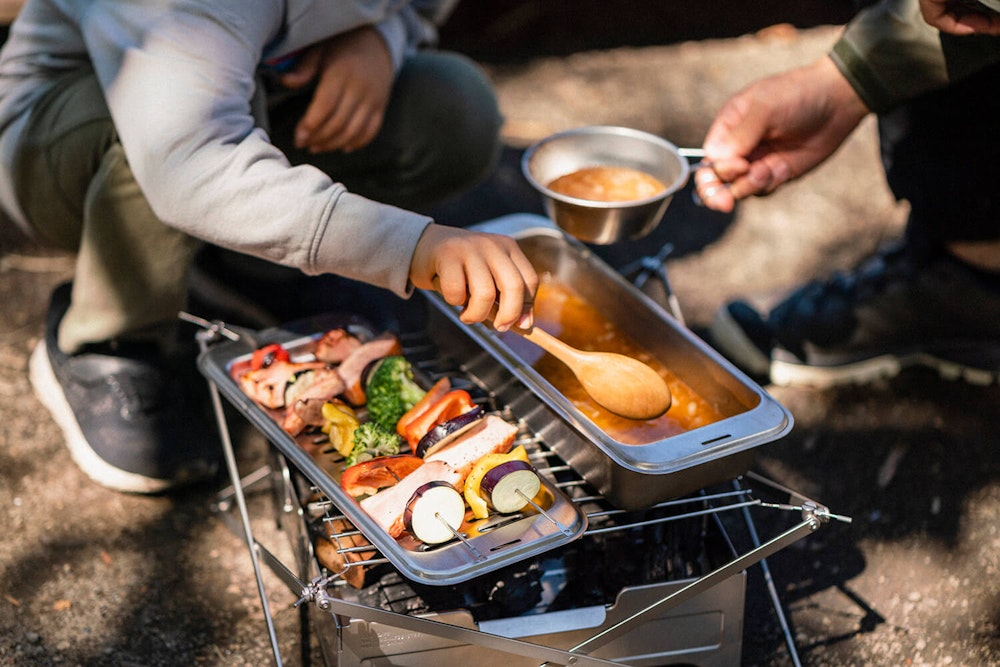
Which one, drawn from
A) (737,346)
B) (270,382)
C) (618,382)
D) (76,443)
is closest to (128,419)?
(76,443)

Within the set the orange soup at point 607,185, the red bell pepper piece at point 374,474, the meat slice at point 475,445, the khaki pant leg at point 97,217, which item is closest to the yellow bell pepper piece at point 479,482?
the meat slice at point 475,445

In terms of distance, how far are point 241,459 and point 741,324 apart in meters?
1.53

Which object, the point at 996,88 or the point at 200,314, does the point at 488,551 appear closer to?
the point at 200,314

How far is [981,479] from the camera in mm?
2514

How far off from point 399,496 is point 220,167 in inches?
28.2

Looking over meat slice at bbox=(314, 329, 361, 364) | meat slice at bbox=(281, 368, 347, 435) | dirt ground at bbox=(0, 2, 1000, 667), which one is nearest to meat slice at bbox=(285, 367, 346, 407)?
meat slice at bbox=(281, 368, 347, 435)

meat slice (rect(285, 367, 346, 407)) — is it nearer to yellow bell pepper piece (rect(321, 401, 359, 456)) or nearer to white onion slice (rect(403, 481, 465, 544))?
yellow bell pepper piece (rect(321, 401, 359, 456))

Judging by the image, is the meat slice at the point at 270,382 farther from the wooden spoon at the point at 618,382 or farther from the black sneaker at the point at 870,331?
the black sneaker at the point at 870,331

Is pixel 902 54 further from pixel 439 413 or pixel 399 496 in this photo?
pixel 399 496

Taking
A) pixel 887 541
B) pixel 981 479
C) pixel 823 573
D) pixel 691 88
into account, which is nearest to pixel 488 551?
pixel 823 573

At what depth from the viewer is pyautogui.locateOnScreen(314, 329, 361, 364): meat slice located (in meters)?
2.05

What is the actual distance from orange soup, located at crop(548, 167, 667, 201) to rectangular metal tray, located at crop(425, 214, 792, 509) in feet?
0.35

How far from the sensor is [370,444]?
178cm

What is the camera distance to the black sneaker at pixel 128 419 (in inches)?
→ 89.7
